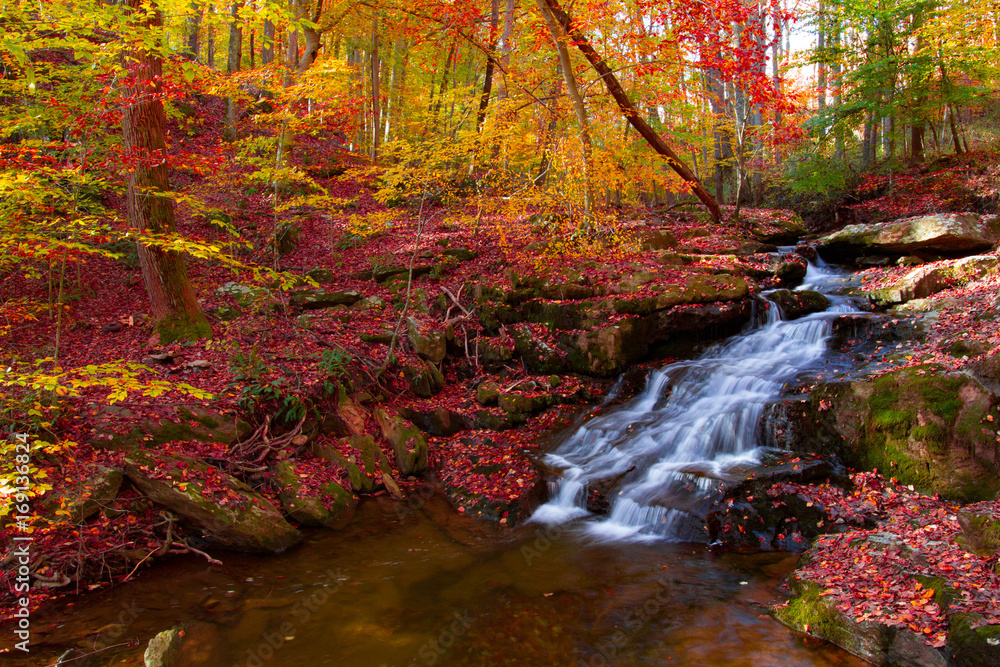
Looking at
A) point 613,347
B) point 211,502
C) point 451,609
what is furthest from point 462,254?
point 451,609

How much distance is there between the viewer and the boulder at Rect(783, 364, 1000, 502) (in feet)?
18.2

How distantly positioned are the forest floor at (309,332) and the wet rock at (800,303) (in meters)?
1.73

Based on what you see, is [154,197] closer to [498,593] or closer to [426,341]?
[426,341]

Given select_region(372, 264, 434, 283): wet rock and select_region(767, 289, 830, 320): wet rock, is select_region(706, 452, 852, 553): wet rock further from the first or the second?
select_region(372, 264, 434, 283): wet rock

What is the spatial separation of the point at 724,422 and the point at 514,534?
353cm

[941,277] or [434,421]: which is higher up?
[941,277]

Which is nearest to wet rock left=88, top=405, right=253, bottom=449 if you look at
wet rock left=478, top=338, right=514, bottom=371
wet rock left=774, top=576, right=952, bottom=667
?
wet rock left=478, top=338, right=514, bottom=371

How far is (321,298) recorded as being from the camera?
37.8 ft

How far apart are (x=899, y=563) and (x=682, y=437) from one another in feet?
11.3

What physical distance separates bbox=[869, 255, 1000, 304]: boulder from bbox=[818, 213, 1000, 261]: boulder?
3.75 feet

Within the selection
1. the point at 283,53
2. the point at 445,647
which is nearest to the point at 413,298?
the point at 445,647

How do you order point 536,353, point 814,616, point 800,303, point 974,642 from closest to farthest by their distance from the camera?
point 974,642, point 814,616, point 800,303, point 536,353

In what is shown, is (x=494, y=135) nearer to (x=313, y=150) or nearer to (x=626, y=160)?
(x=626, y=160)

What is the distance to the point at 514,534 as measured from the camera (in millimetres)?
6730
